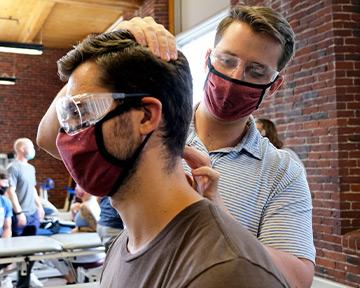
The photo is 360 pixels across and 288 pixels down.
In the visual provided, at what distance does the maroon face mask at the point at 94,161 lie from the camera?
103 cm

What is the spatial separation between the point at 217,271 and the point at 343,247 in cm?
373

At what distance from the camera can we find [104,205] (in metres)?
3.81

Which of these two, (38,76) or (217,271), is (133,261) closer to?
(217,271)

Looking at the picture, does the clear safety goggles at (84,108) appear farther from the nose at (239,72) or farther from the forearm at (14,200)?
the forearm at (14,200)

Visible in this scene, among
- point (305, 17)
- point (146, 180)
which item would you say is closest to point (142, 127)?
point (146, 180)

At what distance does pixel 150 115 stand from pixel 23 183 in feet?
18.6

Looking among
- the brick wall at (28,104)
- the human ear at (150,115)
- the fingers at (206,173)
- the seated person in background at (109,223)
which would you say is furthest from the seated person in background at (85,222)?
the brick wall at (28,104)

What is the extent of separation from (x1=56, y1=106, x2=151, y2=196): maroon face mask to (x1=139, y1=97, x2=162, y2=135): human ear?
0.7 inches

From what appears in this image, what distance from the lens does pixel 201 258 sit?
854 millimetres

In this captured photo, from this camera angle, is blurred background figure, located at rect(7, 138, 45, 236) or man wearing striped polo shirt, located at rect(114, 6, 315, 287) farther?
blurred background figure, located at rect(7, 138, 45, 236)

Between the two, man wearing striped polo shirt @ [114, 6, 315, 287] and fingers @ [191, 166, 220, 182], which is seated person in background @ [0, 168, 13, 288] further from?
fingers @ [191, 166, 220, 182]

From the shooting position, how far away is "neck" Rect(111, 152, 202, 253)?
101 cm

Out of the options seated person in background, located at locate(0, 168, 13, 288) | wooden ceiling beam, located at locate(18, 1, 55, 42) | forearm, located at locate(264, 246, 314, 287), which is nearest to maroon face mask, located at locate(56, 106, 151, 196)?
forearm, located at locate(264, 246, 314, 287)

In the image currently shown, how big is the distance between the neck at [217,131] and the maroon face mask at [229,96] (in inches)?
0.7
